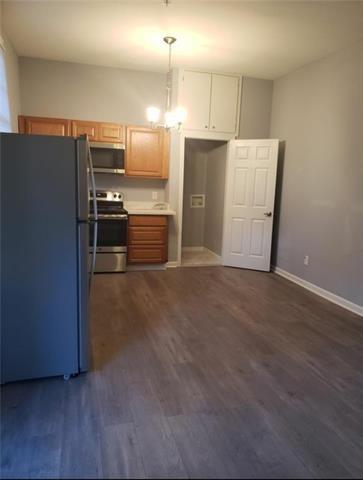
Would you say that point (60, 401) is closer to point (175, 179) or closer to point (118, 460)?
point (118, 460)

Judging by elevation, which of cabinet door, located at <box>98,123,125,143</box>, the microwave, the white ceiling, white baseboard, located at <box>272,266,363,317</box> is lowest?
white baseboard, located at <box>272,266,363,317</box>

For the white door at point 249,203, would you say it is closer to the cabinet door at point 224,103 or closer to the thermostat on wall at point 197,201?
the cabinet door at point 224,103

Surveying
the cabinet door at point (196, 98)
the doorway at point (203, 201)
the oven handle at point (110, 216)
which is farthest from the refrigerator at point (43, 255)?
the doorway at point (203, 201)

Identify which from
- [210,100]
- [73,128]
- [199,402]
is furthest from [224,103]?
[199,402]

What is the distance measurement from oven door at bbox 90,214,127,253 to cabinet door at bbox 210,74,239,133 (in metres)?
1.98

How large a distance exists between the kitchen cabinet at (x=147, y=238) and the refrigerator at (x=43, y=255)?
8.50ft

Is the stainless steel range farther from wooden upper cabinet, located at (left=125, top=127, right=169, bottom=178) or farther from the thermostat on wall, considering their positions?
the thermostat on wall

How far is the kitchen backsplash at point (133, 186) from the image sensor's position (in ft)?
16.8

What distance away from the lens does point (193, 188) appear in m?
6.47

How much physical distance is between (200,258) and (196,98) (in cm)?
257

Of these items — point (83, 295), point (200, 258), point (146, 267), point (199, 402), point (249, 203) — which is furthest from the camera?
point (200, 258)

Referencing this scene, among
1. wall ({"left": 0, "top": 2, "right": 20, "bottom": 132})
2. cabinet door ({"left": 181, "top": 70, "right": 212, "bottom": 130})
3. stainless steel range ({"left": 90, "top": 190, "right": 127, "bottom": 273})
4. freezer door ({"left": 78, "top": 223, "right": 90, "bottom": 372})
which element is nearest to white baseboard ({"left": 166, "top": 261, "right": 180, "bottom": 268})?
stainless steel range ({"left": 90, "top": 190, "right": 127, "bottom": 273})

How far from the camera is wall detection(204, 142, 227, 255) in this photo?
5.70 metres

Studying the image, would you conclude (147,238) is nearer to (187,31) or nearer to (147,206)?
(147,206)
